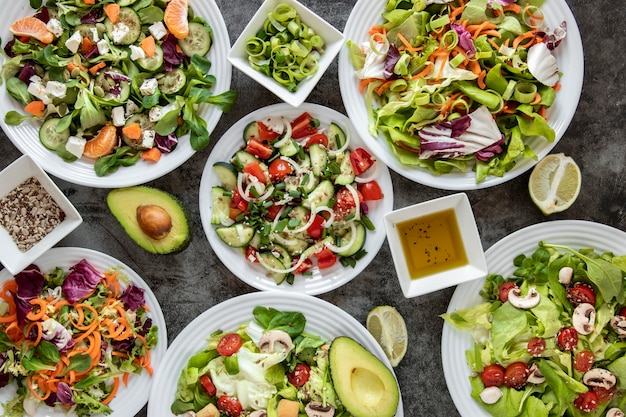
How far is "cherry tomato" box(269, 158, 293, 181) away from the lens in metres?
2.79

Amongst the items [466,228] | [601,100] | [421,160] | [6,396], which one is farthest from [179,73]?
[601,100]

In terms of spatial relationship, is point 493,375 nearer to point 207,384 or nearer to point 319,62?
point 207,384

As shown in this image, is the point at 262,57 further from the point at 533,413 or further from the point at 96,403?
the point at 533,413

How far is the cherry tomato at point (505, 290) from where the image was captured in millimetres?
2725

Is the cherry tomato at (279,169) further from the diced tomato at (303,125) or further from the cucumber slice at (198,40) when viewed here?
the cucumber slice at (198,40)

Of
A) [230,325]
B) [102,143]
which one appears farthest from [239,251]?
[102,143]

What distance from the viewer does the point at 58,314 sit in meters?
2.79

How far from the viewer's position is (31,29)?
2.67 m

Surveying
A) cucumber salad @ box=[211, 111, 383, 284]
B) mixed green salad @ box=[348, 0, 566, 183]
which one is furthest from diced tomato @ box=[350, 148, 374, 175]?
mixed green salad @ box=[348, 0, 566, 183]

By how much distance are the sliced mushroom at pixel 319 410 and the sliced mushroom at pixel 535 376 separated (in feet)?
2.94

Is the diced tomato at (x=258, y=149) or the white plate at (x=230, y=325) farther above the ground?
the diced tomato at (x=258, y=149)

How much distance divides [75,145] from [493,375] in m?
2.14

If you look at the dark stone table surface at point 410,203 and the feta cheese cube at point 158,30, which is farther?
the dark stone table surface at point 410,203

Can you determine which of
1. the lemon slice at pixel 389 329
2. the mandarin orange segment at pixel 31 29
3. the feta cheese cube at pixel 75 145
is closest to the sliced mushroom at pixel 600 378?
the lemon slice at pixel 389 329
